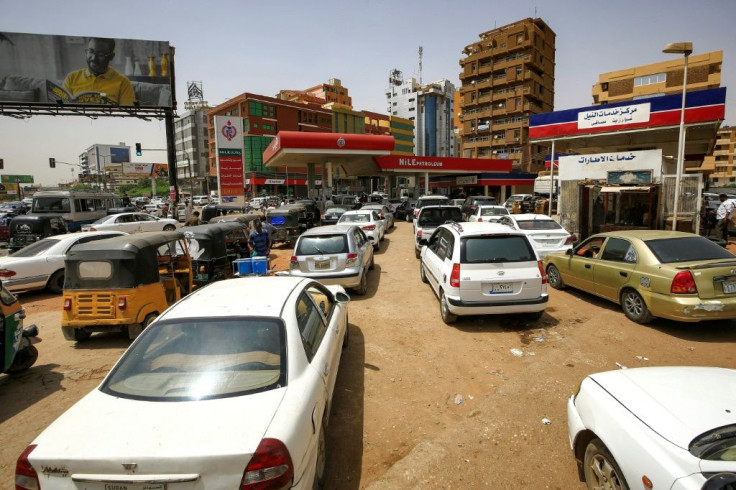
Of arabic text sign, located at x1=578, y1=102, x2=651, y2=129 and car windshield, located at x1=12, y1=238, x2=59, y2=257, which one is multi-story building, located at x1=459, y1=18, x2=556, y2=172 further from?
car windshield, located at x1=12, y1=238, x2=59, y2=257

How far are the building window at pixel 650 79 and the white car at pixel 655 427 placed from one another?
6264 cm

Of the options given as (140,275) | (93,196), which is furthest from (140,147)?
(140,275)

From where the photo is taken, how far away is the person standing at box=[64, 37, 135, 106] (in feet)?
95.5

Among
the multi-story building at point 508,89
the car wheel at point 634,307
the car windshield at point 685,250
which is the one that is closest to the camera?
the car windshield at point 685,250

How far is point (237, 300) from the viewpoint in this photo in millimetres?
Answer: 3449

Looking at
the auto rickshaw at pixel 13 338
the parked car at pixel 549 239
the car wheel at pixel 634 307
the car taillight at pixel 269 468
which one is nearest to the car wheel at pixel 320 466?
the car taillight at pixel 269 468

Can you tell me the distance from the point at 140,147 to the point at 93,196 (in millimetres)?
14933

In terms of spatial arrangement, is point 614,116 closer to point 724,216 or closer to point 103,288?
point 724,216

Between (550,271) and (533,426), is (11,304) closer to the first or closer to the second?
(533,426)

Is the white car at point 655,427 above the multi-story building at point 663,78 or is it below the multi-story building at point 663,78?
below

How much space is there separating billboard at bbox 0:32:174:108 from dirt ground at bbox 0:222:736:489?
27981 mm

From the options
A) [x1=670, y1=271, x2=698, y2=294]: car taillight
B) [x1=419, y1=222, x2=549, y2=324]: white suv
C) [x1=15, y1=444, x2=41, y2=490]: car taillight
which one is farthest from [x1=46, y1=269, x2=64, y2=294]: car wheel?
[x1=670, y1=271, x2=698, y2=294]: car taillight

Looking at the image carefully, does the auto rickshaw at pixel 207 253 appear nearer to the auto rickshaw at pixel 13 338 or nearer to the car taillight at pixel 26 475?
the auto rickshaw at pixel 13 338

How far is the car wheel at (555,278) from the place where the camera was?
8.60 meters
